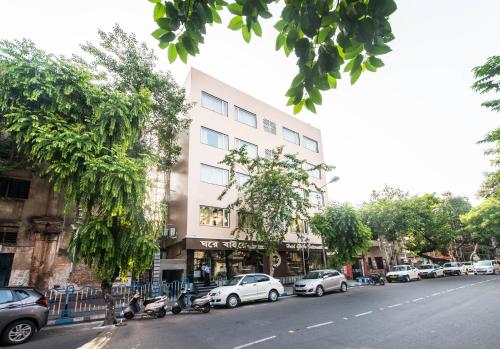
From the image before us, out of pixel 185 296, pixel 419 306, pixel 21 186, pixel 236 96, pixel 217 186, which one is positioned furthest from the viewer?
pixel 236 96

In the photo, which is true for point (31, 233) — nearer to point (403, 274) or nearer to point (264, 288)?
point (264, 288)

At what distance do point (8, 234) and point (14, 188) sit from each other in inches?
101

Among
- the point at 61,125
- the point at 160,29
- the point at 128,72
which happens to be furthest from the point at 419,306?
the point at 128,72

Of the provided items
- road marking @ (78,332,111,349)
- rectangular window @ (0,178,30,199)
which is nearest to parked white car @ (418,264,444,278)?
road marking @ (78,332,111,349)

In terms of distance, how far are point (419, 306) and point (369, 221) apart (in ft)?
65.1

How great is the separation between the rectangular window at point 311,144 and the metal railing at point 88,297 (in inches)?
803

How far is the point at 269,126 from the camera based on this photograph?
2653cm

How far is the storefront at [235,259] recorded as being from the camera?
1836 centimetres

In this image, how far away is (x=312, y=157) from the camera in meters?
30.5

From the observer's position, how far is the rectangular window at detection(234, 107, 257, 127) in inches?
956

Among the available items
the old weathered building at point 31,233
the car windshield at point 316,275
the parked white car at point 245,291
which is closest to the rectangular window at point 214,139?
the old weathered building at point 31,233

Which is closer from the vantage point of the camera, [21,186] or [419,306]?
[419,306]

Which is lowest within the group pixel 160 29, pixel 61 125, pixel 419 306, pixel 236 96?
pixel 419 306

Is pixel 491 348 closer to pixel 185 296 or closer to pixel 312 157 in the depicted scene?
pixel 185 296
